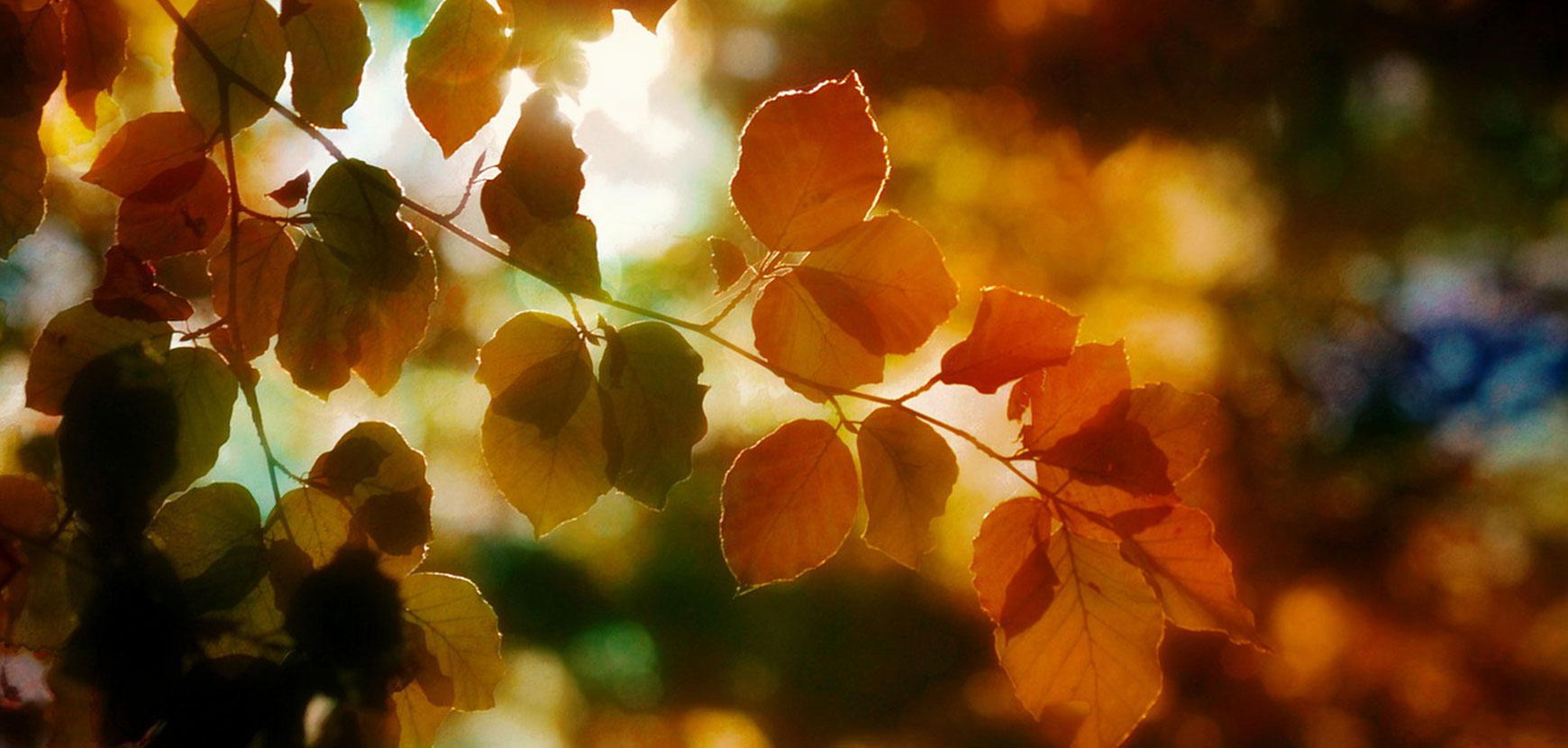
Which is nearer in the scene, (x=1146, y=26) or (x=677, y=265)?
(x=677, y=265)

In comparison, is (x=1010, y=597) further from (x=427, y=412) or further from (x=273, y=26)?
(x=427, y=412)

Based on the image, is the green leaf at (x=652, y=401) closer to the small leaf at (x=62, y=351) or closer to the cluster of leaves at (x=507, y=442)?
the cluster of leaves at (x=507, y=442)

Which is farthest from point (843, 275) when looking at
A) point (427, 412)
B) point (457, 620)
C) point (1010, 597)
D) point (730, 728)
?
point (730, 728)

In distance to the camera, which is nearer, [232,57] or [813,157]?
[813,157]

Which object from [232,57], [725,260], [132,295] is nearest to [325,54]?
[232,57]

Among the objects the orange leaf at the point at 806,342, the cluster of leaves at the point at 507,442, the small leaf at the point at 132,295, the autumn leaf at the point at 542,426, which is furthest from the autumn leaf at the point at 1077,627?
the small leaf at the point at 132,295

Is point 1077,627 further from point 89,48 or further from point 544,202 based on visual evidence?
point 89,48
